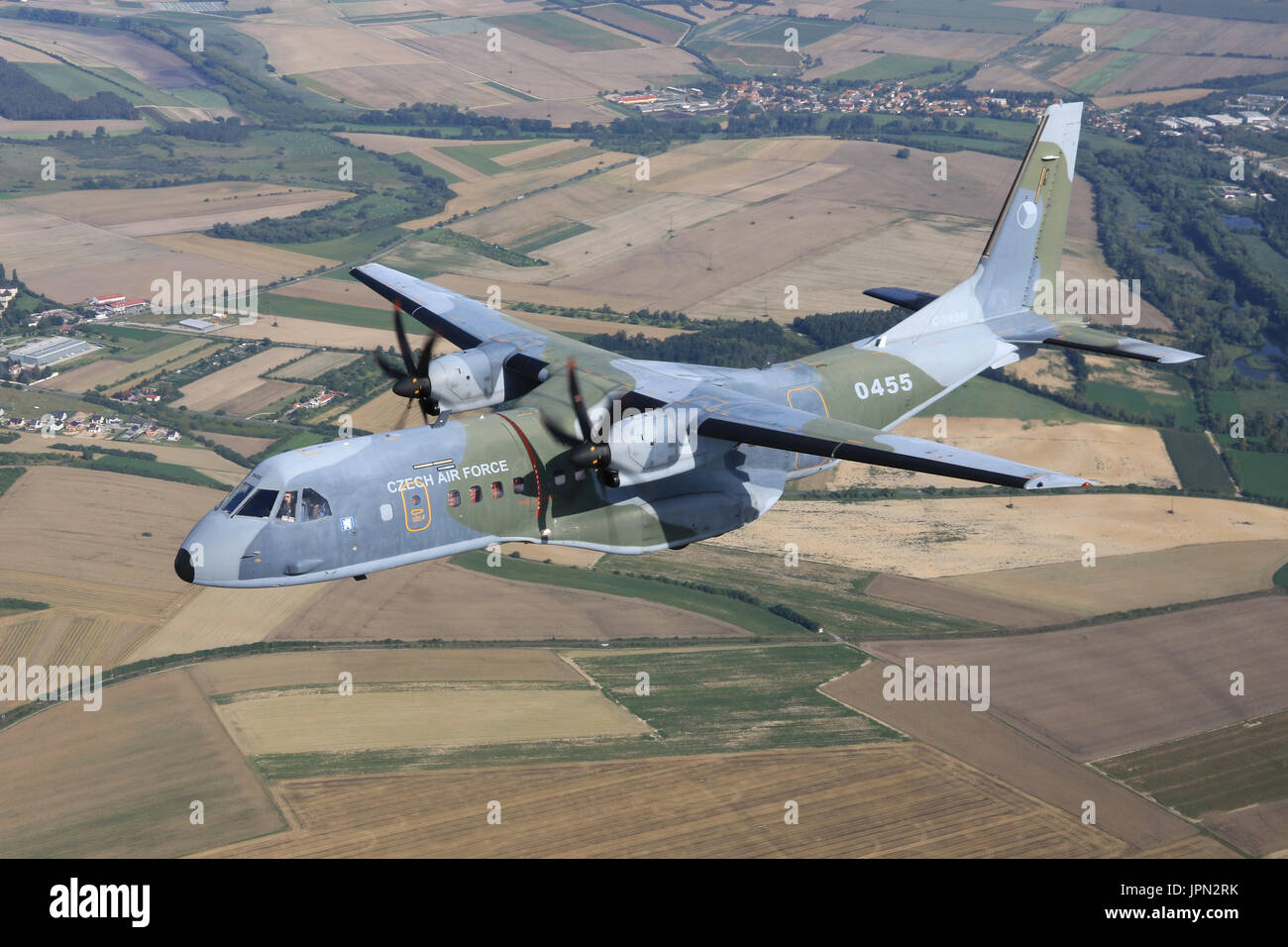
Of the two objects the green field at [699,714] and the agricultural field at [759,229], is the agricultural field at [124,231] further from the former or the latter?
the green field at [699,714]

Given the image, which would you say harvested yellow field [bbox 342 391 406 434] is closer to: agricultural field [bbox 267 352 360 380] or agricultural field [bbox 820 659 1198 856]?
agricultural field [bbox 267 352 360 380]

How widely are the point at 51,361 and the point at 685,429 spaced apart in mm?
89693

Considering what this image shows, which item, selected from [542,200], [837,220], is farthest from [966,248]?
[542,200]

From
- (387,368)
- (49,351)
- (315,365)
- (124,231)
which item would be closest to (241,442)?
(315,365)

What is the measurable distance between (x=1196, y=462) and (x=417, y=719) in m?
60.8

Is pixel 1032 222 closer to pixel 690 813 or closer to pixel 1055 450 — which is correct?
pixel 690 813

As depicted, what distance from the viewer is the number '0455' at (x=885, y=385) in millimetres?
42469

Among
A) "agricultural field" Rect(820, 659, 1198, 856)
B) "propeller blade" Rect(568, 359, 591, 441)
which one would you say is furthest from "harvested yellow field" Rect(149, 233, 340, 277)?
"propeller blade" Rect(568, 359, 591, 441)

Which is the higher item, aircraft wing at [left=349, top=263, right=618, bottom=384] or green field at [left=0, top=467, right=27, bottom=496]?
aircraft wing at [left=349, top=263, right=618, bottom=384]

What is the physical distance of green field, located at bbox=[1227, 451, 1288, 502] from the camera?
8500 centimetres

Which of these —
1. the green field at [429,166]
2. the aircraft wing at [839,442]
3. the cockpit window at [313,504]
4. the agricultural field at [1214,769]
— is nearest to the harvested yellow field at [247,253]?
the green field at [429,166]

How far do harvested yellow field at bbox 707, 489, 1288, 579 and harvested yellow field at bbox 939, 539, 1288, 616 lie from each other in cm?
98

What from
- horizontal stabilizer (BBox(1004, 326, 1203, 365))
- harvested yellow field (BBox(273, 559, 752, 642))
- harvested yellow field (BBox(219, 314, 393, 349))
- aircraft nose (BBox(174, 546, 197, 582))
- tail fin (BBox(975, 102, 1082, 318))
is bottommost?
harvested yellow field (BBox(273, 559, 752, 642))

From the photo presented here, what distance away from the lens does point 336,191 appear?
528 feet
